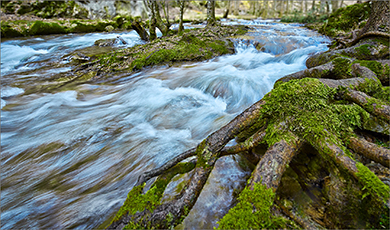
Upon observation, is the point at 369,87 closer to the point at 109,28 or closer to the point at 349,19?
the point at 349,19

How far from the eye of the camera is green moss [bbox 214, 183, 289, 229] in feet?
4.35

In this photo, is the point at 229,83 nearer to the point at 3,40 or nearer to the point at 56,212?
the point at 56,212

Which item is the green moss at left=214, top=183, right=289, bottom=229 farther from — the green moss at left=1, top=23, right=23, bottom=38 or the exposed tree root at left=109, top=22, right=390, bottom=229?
the green moss at left=1, top=23, right=23, bottom=38

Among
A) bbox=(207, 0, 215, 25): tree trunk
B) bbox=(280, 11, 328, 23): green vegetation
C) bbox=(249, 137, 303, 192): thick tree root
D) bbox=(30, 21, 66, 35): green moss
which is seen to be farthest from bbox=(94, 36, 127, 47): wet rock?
bbox=(280, 11, 328, 23): green vegetation

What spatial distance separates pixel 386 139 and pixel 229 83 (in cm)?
418

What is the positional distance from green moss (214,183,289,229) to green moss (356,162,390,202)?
0.67 meters

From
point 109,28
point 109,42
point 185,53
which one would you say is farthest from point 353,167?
point 109,28

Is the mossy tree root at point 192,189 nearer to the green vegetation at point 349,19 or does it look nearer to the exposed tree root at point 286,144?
the exposed tree root at point 286,144

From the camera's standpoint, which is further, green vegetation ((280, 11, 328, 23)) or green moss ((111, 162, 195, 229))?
green vegetation ((280, 11, 328, 23))

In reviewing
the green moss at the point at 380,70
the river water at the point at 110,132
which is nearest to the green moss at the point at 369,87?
the green moss at the point at 380,70

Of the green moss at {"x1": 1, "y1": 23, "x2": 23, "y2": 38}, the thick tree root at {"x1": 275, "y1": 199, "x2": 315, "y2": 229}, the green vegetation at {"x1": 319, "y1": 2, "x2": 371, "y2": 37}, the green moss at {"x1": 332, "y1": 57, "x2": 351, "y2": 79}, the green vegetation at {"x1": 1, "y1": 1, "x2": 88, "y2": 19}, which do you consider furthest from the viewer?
the green vegetation at {"x1": 1, "y1": 1, "x2": 88, "y2": 19}

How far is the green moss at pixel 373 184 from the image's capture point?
1352mm

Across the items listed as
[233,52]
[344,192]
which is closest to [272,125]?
[344,192]

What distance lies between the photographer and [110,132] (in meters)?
4.34
